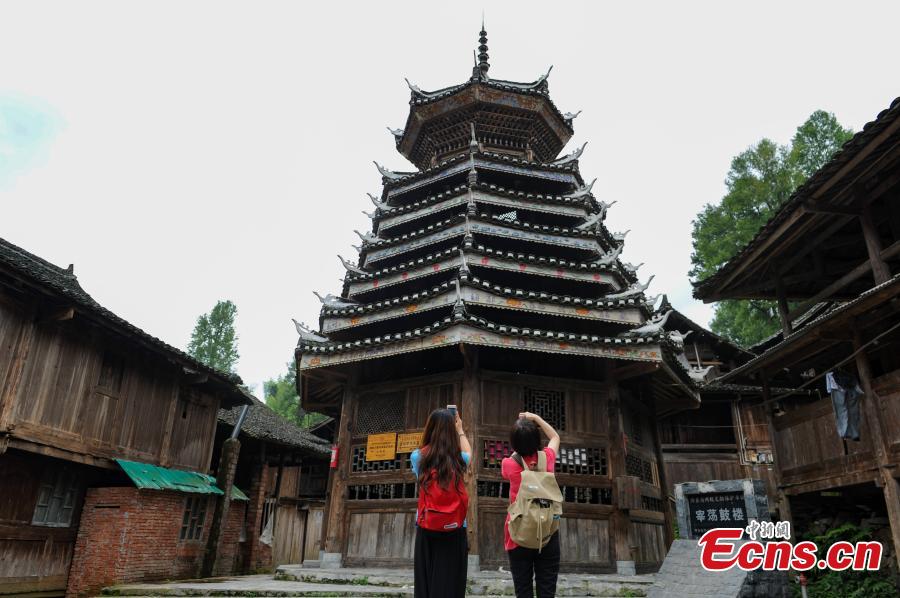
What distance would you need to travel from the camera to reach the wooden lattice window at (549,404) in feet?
44.7

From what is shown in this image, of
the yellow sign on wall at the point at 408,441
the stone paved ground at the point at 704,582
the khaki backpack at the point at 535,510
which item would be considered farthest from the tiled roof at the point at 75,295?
the stone paved ground at the point at 704,582

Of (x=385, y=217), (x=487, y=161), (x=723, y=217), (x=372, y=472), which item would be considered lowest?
(x=372, y=472)

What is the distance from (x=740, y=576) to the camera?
8.40 metres

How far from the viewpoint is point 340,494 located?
13.9 m

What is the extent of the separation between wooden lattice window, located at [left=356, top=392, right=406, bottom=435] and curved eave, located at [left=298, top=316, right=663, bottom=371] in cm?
141

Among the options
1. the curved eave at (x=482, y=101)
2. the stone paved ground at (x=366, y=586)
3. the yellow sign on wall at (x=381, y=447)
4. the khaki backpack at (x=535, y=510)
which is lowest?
the stone paved ground at (x=366, y=586)

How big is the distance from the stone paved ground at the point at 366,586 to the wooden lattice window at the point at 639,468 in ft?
9.86

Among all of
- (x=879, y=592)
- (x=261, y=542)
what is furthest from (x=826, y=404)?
(x=261, y=542)

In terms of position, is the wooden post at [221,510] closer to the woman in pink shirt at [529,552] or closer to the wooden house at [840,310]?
the wooden house at [840,310]

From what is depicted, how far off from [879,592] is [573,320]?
7.94 meters

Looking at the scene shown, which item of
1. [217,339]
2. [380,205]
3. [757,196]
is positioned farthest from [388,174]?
[217,339]

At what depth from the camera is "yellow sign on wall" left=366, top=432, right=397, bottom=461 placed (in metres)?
13.7

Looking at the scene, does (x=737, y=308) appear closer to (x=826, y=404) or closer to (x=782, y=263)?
(x=782, y=263)

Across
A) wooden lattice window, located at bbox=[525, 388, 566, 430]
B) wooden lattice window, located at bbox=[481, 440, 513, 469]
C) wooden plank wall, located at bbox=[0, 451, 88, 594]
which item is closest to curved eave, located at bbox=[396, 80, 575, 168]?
wooden lattice window, located at bbox=[525, 388, 566, 430]
